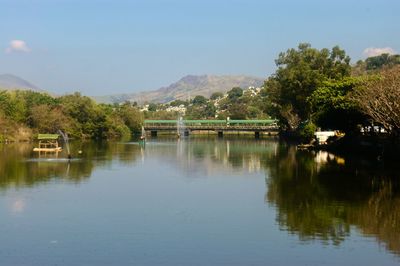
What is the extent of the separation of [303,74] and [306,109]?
514 cm

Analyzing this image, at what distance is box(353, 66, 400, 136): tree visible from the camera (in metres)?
49.9

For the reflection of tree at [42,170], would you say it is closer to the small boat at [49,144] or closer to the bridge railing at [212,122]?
the small boat at [49,144]

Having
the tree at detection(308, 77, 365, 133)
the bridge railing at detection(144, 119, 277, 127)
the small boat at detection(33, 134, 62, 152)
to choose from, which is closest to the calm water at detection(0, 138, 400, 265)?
the tree at detection(308, 77, 365, 133)

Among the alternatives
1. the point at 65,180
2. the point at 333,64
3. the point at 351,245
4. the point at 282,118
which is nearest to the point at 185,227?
the point at 351,245

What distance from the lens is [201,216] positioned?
1100 inches

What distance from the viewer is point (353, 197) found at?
33.6 metres

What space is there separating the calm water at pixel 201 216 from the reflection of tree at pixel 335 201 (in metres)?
0.05

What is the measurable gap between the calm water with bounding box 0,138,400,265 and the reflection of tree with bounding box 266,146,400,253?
49mm

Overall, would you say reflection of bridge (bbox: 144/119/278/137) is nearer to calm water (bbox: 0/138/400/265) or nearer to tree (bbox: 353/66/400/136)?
tree (bbox: 353/66/400/136)

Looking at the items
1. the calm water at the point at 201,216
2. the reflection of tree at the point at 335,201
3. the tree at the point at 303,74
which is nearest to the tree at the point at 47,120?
the tree at the point at 303,74

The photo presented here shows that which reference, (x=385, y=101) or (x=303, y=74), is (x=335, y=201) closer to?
(x=385, y=101)

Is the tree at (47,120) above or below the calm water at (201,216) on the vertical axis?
above

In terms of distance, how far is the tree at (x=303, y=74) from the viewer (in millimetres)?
91938

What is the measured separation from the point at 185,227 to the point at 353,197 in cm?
1198
